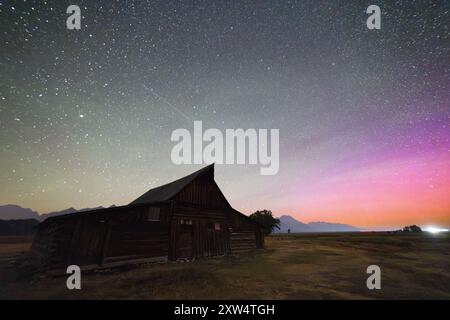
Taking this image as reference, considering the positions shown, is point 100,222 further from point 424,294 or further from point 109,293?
point 424,294

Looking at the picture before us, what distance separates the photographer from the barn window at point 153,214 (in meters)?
16.3

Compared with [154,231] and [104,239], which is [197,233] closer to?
[154,231]

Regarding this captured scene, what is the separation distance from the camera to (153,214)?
16.6 m

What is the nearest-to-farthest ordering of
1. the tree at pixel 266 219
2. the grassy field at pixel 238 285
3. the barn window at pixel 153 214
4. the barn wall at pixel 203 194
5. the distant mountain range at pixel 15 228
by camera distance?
the grassy field at pixel 238 285 < the barn window at pixel 153 214 < the barn wall at pixel 203 194 < the tree at pixel 266 219 < the distant mountain range at pixel 15 228

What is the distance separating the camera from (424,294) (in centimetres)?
866

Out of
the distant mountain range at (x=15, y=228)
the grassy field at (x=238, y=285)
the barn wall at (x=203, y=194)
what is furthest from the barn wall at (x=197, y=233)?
the distant mountain range at (x=15, y=228)

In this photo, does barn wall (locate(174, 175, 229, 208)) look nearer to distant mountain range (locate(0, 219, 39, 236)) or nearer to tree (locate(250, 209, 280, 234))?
tree (locate(250, 209, 280, 234))

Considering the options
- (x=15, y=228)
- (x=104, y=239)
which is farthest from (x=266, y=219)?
(x=15, y=228)

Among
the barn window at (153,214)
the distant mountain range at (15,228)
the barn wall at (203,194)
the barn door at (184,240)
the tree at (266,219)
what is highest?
the barn wall at (203,194)

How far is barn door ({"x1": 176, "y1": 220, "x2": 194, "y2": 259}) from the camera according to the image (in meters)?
16.8

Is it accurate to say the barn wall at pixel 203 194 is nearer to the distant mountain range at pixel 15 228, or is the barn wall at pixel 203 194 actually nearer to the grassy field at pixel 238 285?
the grassy field at pixel 238 285


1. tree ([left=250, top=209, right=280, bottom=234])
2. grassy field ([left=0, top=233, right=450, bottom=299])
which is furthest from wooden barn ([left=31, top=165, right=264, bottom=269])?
tree ([left=250, top=209, right=280, bottom=234])
